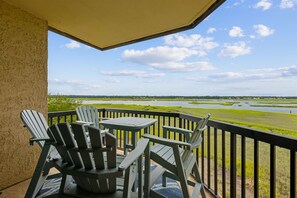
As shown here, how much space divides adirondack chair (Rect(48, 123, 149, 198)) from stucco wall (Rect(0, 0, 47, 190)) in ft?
5.31

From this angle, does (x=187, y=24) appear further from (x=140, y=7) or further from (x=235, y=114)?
(x=235, y=114)

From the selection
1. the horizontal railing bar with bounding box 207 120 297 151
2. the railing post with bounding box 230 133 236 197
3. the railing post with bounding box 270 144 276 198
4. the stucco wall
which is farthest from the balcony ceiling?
the railing post with bounding box 270 144 276 198

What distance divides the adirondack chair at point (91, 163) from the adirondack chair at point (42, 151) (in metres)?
0.43

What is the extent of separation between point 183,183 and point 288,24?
1212 cm

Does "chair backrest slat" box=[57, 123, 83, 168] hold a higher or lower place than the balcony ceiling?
lower

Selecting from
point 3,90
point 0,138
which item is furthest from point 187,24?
point 0,138

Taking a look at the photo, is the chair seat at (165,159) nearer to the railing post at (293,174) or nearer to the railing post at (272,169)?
the railing post at (272,169)

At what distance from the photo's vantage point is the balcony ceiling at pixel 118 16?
2945 mm

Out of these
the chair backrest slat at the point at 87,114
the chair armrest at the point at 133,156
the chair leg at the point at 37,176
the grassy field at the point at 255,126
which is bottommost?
the grassy field at the point at 255,126

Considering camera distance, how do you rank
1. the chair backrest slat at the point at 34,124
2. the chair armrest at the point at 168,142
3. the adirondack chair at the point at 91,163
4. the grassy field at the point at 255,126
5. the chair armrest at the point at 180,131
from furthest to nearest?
the grassy field at the point at 255,126 < the chair armrest at the point at 180,131 < the chair backrest slat at the point at 34,124 < the chair armrest at the point at 168,142 < the adirondack chair at the point at 91,163

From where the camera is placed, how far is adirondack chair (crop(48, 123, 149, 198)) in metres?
1.58

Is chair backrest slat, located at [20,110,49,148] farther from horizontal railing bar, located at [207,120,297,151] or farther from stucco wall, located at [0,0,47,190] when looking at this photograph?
horizontal railing bar, located at [207,120,297,151]

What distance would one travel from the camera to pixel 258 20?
495 inches

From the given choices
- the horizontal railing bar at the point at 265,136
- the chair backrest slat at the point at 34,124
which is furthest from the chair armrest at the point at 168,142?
the chair backrest slat at the point at 34,124
